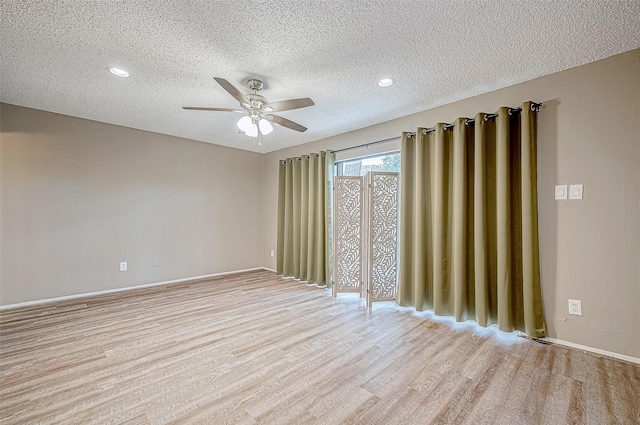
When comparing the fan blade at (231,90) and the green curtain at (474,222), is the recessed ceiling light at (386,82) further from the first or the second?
the fan blade at (231,90)

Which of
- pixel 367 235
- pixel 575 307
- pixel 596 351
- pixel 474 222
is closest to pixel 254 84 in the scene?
pixel 367 235

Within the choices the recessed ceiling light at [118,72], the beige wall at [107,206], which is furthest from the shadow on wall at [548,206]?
the beige wall at [107,206]

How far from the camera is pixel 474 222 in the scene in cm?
280

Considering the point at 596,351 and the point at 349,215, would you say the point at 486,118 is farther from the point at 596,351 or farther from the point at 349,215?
the point at 596,351

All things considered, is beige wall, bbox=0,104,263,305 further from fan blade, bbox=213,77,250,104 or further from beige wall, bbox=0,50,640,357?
fan blade, bbox=213,77,250,104

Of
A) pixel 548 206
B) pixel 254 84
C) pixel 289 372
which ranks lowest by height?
pixel 289 372

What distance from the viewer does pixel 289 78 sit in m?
2.57

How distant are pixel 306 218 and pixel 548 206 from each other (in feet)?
Result: 10.8

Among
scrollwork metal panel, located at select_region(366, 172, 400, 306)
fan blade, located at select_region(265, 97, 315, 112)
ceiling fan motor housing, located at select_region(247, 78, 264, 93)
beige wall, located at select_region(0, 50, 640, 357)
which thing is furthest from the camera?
scrollwork metal panel, located at select_region(366, 172, 400, 306)

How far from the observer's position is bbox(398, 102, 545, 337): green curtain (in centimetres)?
249

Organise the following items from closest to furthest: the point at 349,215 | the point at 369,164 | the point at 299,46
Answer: the point at 299,46 → the point at 349,215 → the point at 369,164

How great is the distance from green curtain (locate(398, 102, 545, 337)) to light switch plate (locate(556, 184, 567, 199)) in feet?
0.58

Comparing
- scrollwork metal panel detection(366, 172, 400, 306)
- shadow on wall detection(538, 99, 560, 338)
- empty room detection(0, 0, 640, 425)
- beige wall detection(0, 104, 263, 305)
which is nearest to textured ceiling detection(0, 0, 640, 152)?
empty room detection(0, 0, 640, 425)

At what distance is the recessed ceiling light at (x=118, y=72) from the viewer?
8.02 ft
